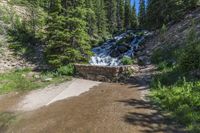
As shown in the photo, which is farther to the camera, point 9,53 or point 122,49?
point 122,49

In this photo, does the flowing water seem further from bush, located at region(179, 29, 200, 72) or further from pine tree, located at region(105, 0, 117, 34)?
pine tree, located at region(105, 0, 117, 34)

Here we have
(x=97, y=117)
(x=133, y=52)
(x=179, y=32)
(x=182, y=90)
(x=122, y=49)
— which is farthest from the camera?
(x=122, y=49)

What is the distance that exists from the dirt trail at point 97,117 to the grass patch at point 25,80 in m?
4.79

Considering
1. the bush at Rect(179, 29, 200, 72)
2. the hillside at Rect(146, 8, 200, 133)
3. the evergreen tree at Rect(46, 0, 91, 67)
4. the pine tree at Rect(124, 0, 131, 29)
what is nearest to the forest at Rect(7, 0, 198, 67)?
the evergreen tree at Rect(46, 0, 91, 67)

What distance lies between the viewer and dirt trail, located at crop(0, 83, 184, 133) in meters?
9.13

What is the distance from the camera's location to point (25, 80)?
18.8 meters

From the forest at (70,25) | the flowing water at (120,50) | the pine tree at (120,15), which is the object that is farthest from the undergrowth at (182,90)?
the pine tree at (120,15)

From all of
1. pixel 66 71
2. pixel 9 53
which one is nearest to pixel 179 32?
pixel 66 71

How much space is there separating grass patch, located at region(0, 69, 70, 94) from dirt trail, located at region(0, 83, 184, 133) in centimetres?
479

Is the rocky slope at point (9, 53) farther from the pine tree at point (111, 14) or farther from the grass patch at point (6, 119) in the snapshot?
the pine tree at point (111, 14)

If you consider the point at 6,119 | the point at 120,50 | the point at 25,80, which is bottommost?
the point at 6,119

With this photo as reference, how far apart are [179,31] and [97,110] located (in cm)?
1545

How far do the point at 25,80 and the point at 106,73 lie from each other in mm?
5721

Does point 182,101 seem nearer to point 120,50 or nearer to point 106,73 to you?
point 106,73
